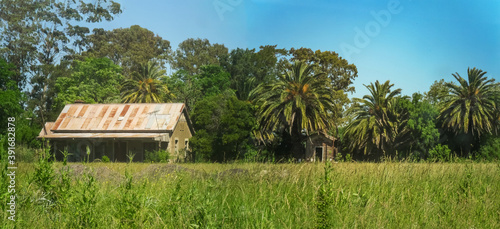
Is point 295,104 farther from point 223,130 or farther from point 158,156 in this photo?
point 158,156

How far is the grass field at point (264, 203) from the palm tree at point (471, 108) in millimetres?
39786

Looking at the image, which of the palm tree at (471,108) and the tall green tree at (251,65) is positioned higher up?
the tall green tree at (251,65)

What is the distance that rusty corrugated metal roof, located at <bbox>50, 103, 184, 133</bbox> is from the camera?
47438 mm

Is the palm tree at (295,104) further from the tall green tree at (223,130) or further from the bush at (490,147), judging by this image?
the bush at (490,147)

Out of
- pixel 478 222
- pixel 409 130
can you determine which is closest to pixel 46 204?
pixel 478 222

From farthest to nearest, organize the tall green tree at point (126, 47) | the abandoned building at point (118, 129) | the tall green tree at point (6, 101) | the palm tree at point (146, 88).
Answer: the tall green tree at point (126, 47) → the palm tree at point (146, 88) → the abandoned building at point (118, 129) → the tall green tree at point (6, 101)

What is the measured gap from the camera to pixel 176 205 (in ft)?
24.3

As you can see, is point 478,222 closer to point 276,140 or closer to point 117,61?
point 276,140

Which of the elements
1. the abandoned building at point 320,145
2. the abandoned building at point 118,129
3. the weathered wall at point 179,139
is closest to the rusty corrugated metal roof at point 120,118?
the abandoned building at point 118,129

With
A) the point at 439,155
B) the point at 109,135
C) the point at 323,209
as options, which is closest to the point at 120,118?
the point at 109,135

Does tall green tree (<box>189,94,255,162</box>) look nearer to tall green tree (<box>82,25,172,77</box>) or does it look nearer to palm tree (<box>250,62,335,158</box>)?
palm tree (<box>250,62,335,158</box>)

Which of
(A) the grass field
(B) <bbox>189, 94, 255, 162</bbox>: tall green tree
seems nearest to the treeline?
(B) <bbox>189, 94, 255, 162</bbox>: tall green tree

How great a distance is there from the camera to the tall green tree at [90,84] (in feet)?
189

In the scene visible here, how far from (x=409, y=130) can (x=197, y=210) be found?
159 ft
